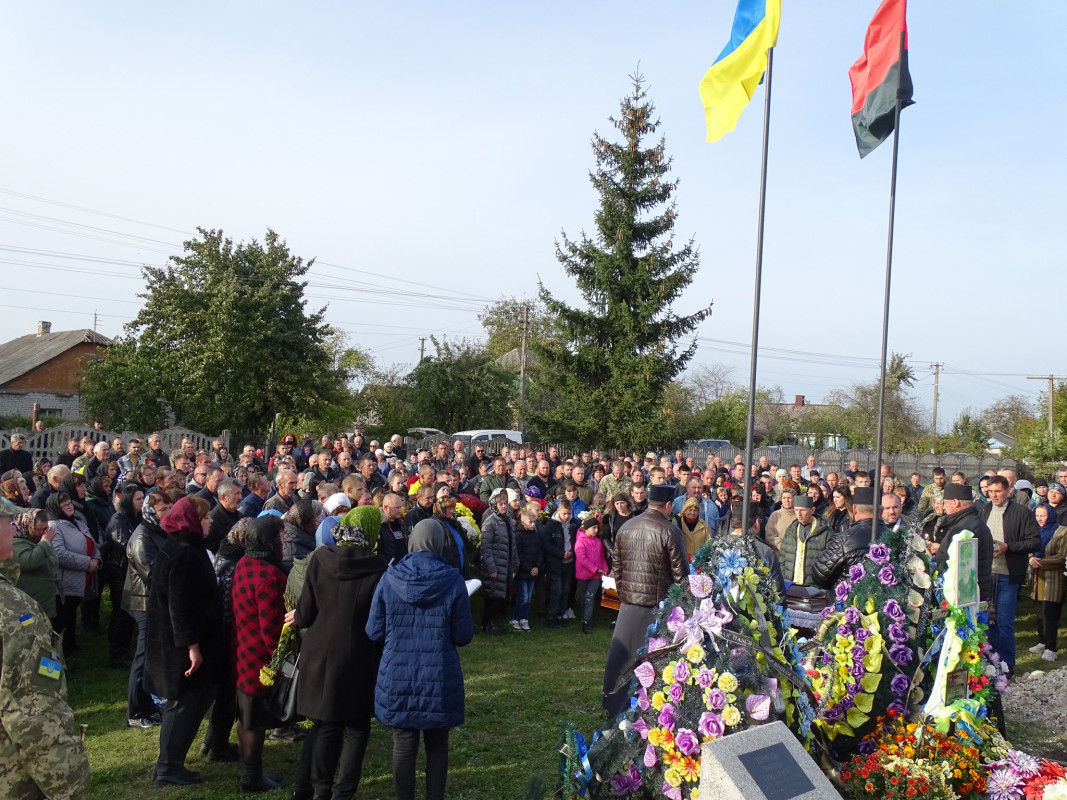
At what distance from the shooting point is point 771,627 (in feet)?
16.7

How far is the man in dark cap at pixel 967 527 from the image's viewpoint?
7.55m

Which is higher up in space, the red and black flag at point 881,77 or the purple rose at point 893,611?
the red and black flag at point 881,77

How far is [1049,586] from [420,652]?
8.78 m

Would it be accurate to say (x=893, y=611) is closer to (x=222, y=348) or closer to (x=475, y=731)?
(x=475, y=731)

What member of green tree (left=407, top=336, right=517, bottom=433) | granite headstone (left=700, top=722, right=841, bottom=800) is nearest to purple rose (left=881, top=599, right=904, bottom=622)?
granite headstone (left=700, top=722, right=841, bottom=800)

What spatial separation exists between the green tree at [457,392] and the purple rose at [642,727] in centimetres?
3422

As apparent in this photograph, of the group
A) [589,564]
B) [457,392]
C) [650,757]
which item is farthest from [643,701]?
[457,392]

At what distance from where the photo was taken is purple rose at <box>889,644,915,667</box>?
5945 millimetres

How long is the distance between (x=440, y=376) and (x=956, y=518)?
3193 cm

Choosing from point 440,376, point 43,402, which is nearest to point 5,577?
point 440,376

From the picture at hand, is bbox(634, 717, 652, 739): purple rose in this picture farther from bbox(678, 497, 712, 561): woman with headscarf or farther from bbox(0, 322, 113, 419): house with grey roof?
bbox(0, 322, 113, 419): house with grey roof

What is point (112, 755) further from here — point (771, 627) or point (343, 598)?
point (771, 627)

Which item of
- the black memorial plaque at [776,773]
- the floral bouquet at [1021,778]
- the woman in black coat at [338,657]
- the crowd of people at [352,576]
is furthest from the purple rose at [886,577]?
the woman in black coat at [338,657]

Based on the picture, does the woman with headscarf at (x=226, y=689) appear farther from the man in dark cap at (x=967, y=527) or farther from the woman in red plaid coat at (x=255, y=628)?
the man in dark cap at (x=967, y=527)
